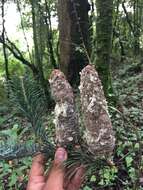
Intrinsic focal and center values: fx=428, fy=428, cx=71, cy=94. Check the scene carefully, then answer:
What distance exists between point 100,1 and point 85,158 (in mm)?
4461

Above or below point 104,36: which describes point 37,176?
below

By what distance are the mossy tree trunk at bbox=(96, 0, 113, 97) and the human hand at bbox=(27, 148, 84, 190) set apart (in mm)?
4167

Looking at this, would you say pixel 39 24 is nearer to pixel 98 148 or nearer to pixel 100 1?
pixel 100 1

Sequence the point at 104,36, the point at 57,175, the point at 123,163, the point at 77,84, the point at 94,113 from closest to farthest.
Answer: the point at 94,113, the point at 57,175, the point at 123,163, the point at 104,36, the point at 77,84

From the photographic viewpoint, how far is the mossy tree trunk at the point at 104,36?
527 cm

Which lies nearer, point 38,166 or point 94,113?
point 94,113

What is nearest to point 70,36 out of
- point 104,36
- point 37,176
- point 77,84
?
point 77,84

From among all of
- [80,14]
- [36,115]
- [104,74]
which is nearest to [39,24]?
[80,14]

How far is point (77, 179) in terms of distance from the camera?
1.15 meters

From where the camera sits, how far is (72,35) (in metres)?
8.23

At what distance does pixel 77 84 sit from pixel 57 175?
708 cm

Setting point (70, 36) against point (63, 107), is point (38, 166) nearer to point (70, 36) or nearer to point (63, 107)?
point (63, 107)

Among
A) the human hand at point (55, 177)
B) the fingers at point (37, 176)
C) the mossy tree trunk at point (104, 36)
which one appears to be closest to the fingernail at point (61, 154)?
the human hand at point (55, 177)

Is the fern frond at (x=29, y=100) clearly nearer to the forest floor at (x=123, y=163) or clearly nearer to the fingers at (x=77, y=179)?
the fingers at (x=77, y=179)
